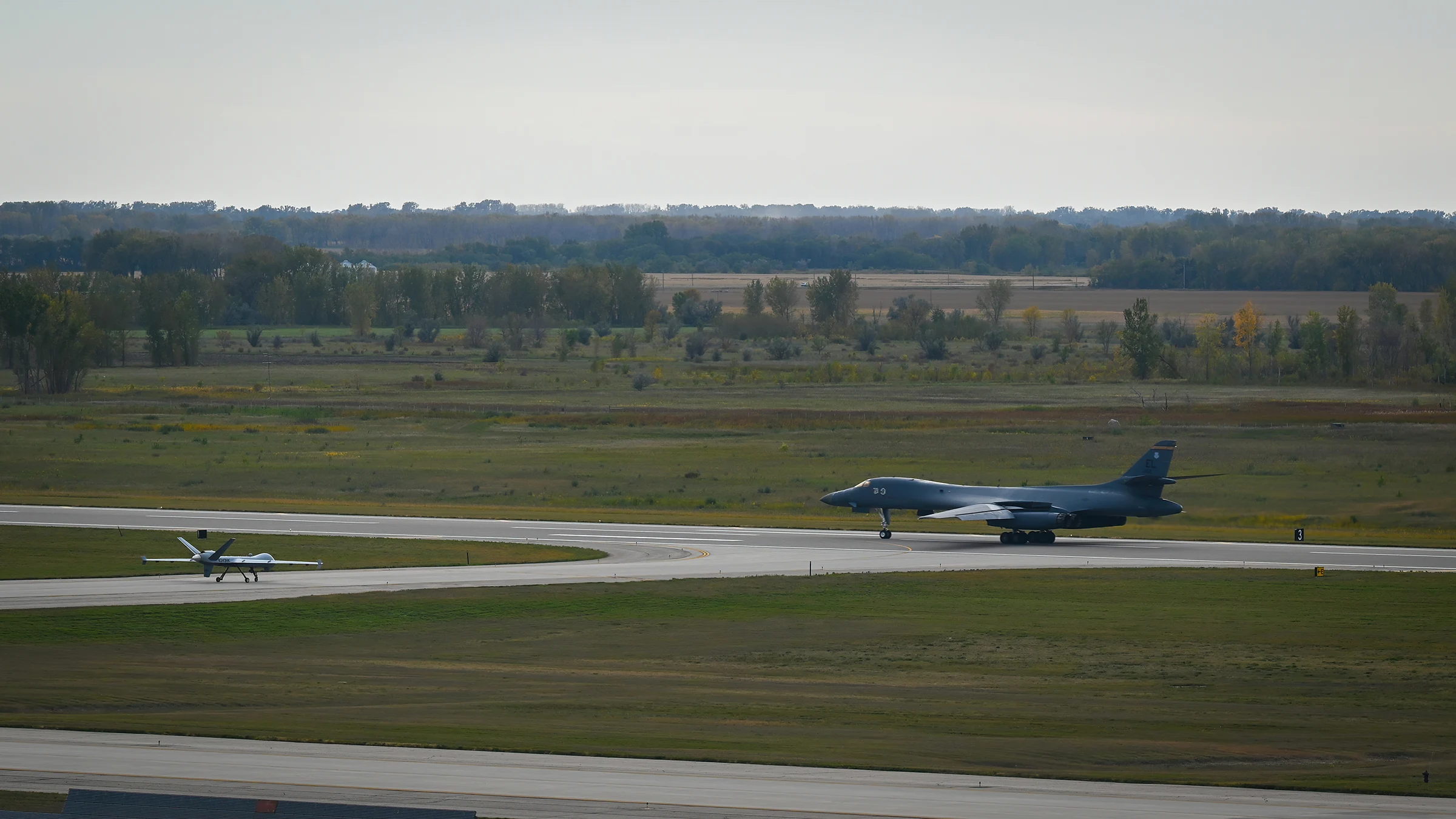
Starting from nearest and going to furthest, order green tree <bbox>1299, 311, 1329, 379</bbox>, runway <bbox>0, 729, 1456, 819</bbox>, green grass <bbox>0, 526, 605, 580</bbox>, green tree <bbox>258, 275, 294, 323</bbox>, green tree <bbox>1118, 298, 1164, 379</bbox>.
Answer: runway <bbox>0, 729, 1456, 819</bbox>, green grass <bbox>0, 526, 605, 580</bbox>, green tree <bbox>1299, 311, 1329, 379</bbox>, green tree <bbox>1118, 298, 1164, 379</bbox>, green tree <bbox>258, 275, 294, 323</bbox>

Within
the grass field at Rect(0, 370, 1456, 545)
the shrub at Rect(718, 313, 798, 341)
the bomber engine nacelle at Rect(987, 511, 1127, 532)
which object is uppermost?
the shrub at Rect(718, 313, 798, 341)

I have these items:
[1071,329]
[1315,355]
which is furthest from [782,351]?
[1315,355]

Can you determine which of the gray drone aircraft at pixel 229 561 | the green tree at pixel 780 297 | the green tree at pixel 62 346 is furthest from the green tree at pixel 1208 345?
the gray drone aircraft at pixel 229 561

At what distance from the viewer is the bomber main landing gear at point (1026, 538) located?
52781mm

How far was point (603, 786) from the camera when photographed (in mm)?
22328

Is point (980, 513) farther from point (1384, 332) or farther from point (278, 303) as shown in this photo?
point (278, 303)

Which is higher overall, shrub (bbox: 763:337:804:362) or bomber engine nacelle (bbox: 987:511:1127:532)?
shrub (bbox: 763:337:804:362)

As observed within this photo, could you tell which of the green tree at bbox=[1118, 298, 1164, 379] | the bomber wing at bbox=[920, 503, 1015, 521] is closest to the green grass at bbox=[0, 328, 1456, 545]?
the green tree at bbox=[1118, 298, 1164, 379]

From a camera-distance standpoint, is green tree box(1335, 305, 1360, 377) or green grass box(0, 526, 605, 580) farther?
green tree box(1335, 305, 1360, 377)

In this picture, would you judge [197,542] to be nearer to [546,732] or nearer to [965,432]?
[546,732]

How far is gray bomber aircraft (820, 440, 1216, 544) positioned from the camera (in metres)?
51.4

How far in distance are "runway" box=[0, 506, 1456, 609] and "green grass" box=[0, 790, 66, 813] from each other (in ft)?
61.1

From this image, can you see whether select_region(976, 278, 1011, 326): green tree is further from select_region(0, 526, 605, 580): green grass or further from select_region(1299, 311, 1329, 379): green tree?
select_region(0, 526, 605, 580): green grass

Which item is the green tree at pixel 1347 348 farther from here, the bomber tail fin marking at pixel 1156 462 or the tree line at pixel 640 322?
the bomber tail fin marking at pixel 1156 462
